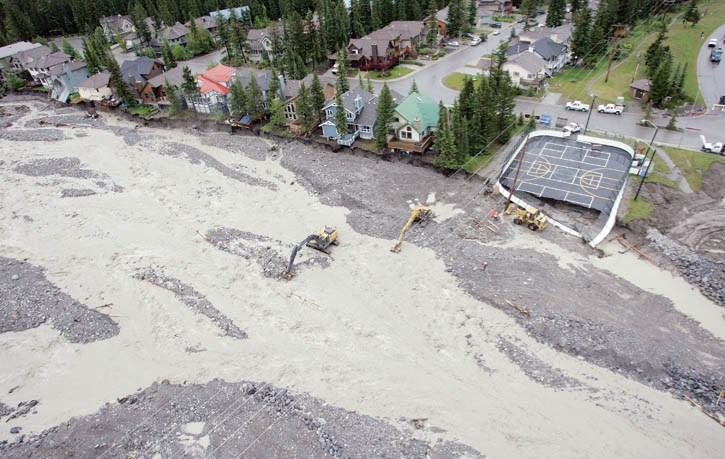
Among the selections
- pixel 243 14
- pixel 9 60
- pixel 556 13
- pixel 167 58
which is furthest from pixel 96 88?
pixel 556 13

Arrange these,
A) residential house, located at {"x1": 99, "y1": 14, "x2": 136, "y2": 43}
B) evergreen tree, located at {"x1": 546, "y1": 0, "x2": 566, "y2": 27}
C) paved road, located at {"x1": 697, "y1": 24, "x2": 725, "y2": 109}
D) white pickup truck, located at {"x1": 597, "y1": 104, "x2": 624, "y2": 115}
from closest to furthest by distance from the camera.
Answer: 1. white pickup truck, located at {"x1": 597, "y1": 104, "x2": 624, "y2": 115}
2. paved road, located at {"x1": 697, "y1": 24, "x2": 725, "y2": 109}
3. evergreen tree, located at {"x1": 546, "y1": 0, "x2": 566, "y2": 27}
4. residential house, located at {"x1": 99, "y1": 14, "x2": 136, "y2": 43}

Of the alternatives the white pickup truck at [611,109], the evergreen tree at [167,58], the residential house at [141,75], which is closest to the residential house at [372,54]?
the evergreen tree at [167,58]

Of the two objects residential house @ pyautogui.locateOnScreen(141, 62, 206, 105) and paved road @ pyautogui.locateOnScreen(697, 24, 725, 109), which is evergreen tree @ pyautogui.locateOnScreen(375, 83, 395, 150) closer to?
residential house @ pyautogui.locateOnScreen(141, 62, 206, 105)

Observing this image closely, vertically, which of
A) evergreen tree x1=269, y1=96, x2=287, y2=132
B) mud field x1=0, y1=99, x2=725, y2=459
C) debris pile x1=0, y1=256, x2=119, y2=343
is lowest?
mud field x1=0, y1=99, x2=725, y2=459

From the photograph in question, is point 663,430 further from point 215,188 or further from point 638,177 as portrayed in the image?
point 215,188

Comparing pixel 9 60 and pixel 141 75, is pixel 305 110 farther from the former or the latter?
pixel 9 60

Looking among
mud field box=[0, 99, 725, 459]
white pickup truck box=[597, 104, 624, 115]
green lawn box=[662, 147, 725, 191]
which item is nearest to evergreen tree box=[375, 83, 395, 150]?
mud field box=[0, 99, 725, 459]

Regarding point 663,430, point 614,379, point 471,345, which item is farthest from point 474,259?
point 663,430

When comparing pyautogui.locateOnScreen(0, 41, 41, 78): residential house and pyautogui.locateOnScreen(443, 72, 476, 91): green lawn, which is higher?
pyautogui.locateOnScreen(0, 41, 41, 78): residential house
